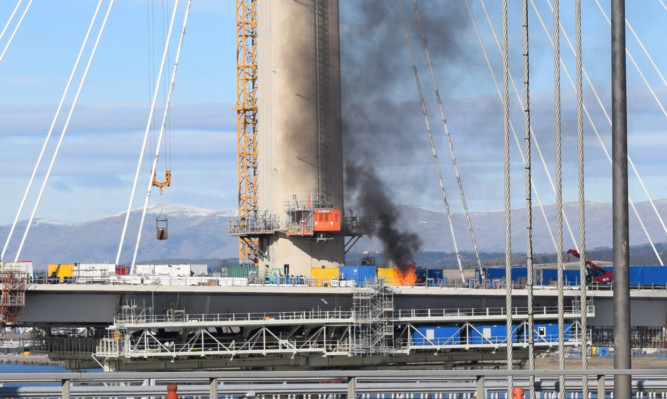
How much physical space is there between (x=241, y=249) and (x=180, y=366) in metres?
45.4

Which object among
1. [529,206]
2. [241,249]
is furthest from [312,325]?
[529,206]

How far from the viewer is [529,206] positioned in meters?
39.1

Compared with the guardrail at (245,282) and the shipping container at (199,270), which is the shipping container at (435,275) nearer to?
the guardrail at (245,282)

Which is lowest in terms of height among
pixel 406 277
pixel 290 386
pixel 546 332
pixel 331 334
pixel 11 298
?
pixel 331 334

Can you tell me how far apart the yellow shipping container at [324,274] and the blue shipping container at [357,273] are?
0.73m

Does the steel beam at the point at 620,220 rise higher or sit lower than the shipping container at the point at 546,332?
higher

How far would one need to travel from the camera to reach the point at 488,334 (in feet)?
322

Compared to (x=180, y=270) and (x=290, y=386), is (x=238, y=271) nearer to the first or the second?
(x=180, y=270)

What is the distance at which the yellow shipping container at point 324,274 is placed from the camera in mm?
107875

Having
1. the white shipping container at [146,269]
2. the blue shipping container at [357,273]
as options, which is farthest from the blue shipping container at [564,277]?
the white shipping container at [146,269]

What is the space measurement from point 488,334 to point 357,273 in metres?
15.0

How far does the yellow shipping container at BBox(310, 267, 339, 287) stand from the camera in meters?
108

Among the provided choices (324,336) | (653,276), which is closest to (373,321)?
(324,336)

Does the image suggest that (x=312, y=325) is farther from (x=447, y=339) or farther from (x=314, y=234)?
(x=314, y=234)
